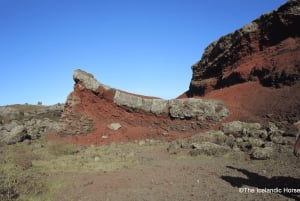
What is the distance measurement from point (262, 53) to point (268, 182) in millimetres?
15250

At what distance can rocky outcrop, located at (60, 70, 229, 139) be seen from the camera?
18.3 metres

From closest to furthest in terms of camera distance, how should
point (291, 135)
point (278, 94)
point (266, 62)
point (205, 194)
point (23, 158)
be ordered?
point (205, 194) → point (23, 158) → point (291, 135) → point (278, 94) → point (266, 62)

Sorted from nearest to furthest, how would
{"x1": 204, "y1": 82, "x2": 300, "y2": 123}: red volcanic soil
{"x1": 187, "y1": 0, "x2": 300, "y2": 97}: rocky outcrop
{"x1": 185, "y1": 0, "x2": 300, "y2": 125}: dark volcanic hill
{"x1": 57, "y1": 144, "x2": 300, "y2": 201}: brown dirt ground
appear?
{"x1": 57, "y1": 144, "x2": 300, "y2": 201}: brown dirt ground < {"x1": 204, "y1": 82, "x2": 300, "y2": 123}: red volcanic soil < {"x1": 185, "y1": 0, "x2": 300, "y2": 125}: dark volcanic hill < {"x1": 187, "y1": 0, "x2": 300, "y2": 97}: rocky outcrop

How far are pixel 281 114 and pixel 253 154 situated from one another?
5.38 m

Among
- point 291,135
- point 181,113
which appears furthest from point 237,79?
point 291,135

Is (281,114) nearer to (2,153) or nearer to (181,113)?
(181,113)

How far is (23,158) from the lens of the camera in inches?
493

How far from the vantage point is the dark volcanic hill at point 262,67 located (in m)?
17.2

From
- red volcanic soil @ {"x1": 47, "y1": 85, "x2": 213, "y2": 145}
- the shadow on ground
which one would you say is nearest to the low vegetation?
red volcanic soil @ {"x1": 47, "y1": 85, "x2": 213, "y2": 145}

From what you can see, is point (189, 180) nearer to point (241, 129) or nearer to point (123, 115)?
point (241, 129)

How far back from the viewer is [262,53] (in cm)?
2173

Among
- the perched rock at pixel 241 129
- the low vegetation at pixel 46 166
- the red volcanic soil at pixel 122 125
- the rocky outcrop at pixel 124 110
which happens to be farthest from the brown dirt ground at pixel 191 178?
the rocky outcrop at pixel 124 110

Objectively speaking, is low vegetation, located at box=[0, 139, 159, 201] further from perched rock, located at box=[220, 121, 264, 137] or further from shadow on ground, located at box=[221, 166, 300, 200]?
perched rock, located at box=[220, 121, 264, 137]

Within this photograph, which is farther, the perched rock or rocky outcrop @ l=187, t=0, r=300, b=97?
rocky outcrop @ l=187, t=0, r=300, b=97
